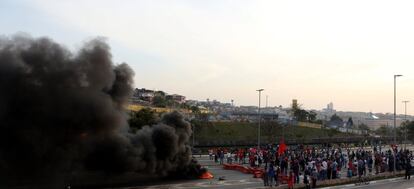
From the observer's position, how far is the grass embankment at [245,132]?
83000mm

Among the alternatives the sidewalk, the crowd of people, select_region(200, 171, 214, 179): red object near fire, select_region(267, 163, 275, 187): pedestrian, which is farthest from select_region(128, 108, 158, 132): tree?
the sidewalk

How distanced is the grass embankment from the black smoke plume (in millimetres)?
47345

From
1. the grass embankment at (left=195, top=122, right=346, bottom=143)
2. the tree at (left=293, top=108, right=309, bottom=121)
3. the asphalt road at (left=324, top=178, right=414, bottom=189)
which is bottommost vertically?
the asphalt road at (left=324, top=178, right=414, bottom=189)

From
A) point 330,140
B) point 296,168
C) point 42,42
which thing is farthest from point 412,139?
point 42,42

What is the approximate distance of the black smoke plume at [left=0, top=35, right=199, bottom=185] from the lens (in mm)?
25797

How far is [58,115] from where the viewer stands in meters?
27.1

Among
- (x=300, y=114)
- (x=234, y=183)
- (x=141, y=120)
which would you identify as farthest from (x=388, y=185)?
(x=300, y=114)

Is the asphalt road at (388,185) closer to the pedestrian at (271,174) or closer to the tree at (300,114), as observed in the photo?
the pedestrian at (271,174)

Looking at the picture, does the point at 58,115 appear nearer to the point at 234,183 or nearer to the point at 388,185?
the point at 234,183

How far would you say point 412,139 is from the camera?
116 meters

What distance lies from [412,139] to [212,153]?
251 feet

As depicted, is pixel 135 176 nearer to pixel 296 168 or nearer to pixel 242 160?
pixel 296 168

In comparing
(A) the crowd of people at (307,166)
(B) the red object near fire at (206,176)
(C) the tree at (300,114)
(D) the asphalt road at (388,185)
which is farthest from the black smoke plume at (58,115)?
(C) the tree at (300,114)

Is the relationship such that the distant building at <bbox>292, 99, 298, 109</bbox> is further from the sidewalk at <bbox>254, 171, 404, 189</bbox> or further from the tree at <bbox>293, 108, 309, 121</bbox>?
the sidewalk at <bbox>254, 171, 404, 189</bbox>
